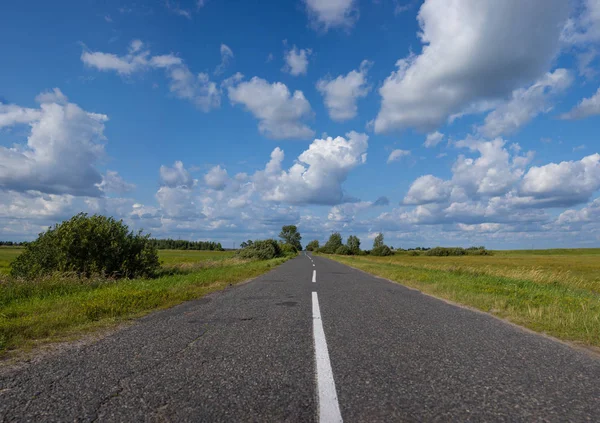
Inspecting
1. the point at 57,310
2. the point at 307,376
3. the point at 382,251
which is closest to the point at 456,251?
the point at 382,251

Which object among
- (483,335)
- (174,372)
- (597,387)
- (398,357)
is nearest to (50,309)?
(174,372)

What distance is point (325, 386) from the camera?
10.5ft

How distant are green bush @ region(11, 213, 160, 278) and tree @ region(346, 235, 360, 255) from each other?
4156 inches

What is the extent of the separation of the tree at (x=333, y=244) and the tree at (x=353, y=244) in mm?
3386

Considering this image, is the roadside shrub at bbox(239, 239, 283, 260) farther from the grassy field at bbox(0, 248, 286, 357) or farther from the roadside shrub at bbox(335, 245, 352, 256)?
the roadside shrub at bbox(335, 245, 352, 256)

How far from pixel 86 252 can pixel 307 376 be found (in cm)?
1543

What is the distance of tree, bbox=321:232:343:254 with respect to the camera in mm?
124938

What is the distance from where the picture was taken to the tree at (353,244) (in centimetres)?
12122

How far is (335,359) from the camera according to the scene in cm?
403

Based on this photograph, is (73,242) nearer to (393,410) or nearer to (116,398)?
(116,398)

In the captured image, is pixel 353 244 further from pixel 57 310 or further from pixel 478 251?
pixel 57 310

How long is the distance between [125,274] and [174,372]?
1511cm

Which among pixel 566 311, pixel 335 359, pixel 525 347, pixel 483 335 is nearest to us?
pixel 335 359

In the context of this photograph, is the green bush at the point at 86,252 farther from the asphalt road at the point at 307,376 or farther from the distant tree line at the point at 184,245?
the distant tree line at the point at 184,245
